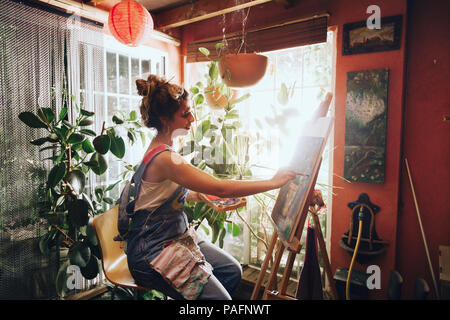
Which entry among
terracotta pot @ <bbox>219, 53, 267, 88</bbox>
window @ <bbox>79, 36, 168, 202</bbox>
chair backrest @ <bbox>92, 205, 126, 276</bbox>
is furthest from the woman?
window @ <bbox>79, 36, 168, 202</bbox>

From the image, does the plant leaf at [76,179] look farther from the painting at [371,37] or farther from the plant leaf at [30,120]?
the painting at [371,37]

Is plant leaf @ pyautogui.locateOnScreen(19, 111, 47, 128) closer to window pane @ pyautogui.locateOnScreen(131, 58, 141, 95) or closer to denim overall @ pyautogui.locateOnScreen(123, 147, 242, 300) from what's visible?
denim overall @ pyautogui.locateOnScreen(123, 147, 242, 300)

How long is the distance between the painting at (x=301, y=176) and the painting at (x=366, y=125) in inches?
36.5

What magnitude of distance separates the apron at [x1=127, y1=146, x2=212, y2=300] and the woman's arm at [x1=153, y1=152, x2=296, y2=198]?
130 millimetres

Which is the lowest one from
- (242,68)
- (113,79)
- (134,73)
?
(242,68)

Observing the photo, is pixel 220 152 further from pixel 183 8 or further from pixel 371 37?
pixel 183 8

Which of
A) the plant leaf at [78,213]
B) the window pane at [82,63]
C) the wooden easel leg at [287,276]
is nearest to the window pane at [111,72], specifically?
the window pane at [82,63]

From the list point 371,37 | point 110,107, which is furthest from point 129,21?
point 371,37

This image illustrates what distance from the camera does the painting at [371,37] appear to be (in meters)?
1.94

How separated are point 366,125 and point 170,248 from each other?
163cm

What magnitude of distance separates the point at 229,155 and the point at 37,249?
1.56m

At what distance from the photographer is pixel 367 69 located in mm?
2049

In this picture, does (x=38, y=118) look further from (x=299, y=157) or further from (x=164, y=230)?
(x=299, y=157)

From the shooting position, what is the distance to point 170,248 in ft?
4.08
